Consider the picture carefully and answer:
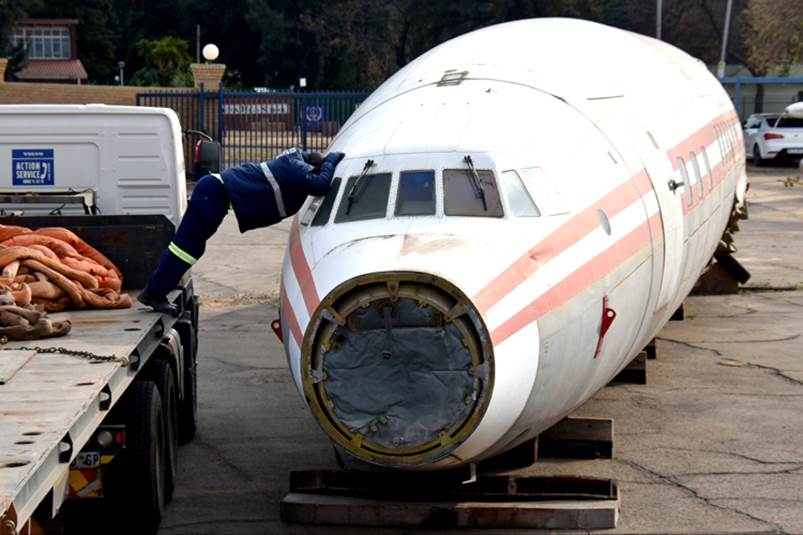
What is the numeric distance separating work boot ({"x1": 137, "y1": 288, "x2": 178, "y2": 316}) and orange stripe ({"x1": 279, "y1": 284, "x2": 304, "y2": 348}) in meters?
1.46

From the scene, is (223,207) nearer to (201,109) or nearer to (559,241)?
(559,241)

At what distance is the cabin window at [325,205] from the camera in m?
10.2

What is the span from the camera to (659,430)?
13320mm

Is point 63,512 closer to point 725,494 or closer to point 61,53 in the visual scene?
point 725,494

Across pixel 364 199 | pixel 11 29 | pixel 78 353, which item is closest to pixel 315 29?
pixel 11 29

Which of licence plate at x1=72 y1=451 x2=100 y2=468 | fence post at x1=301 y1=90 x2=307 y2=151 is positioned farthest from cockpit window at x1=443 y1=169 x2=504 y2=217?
fence post at x1=301 y1=90 x2=307 y2=151

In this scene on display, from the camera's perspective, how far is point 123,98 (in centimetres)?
4466

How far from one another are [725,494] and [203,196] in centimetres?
490

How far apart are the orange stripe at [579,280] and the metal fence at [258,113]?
105 ft

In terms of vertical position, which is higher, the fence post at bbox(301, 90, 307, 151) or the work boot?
the work boot

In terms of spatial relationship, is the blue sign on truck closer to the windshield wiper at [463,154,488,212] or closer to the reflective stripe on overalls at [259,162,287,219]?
the reflective stripe on overalls at [259,162,287,219]

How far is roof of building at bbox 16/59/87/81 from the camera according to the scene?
98.2 metres

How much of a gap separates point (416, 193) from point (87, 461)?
9.58 ft

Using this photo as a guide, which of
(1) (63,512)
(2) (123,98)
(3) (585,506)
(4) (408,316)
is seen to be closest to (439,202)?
(4) (408,316)
